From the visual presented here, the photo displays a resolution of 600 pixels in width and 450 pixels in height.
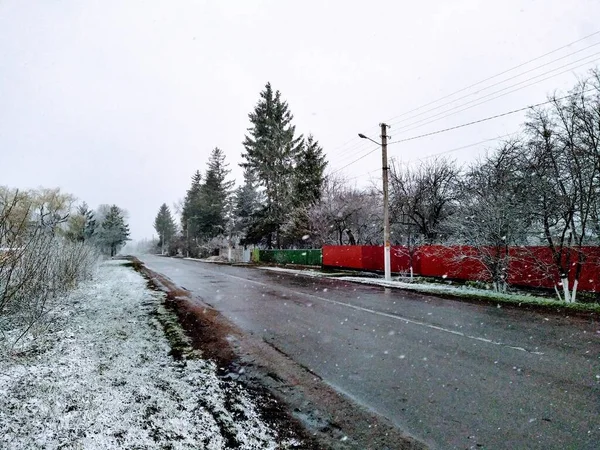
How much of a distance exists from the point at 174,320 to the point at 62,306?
3723mm

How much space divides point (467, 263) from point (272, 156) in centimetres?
2688

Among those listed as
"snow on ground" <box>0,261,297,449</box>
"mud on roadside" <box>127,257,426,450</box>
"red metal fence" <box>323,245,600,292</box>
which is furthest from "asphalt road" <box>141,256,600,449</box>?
"red metal fence" <box>323,245,600,292</box>

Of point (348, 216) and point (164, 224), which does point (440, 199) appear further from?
point (164, 224)

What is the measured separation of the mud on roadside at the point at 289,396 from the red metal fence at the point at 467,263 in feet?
36.1

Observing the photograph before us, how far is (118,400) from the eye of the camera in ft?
12.0

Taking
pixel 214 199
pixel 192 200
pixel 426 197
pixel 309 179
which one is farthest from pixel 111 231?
pixel 426 197

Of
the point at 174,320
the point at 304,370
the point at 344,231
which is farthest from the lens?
the point at 344,231

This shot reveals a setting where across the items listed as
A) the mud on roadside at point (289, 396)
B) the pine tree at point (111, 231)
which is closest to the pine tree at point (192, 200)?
the pine tree at point (111, 231)

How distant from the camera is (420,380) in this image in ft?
14.4

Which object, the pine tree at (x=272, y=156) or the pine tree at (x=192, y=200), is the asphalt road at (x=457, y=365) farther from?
the pine tree at (x=192, y=200)

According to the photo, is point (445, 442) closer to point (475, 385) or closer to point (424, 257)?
point (475, 385)

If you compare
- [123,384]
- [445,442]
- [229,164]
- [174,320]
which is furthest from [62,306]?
[229,164]

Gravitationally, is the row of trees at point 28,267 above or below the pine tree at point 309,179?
below

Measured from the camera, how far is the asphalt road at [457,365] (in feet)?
10.6
